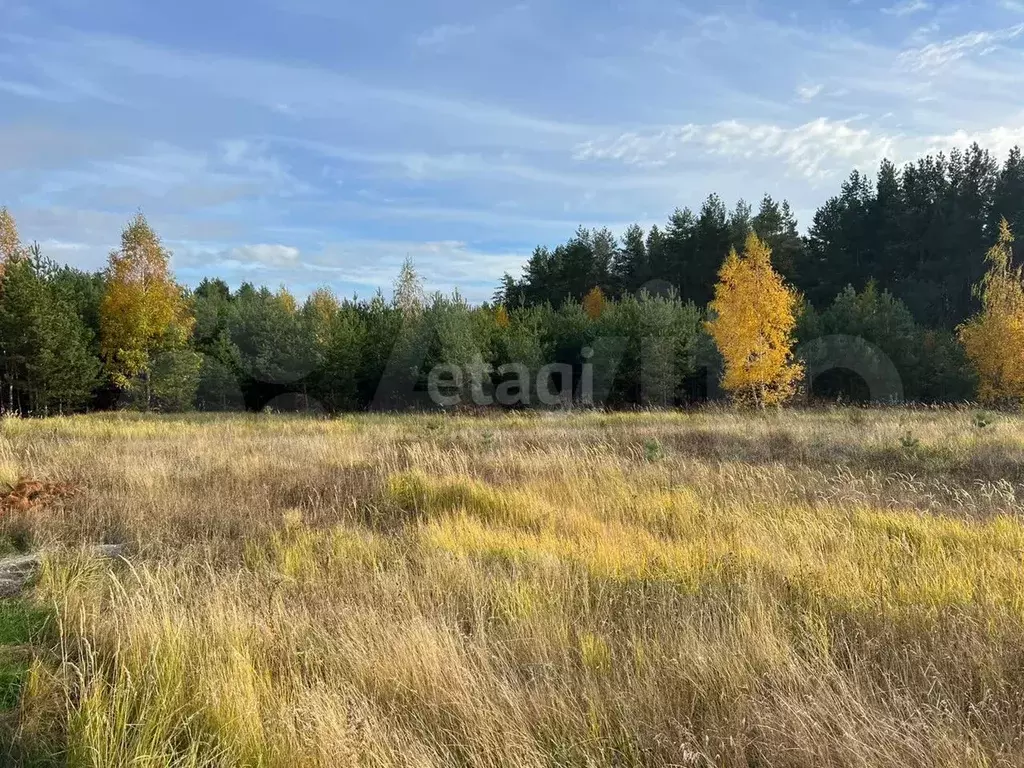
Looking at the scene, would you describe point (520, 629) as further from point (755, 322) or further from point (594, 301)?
point (594, 301)

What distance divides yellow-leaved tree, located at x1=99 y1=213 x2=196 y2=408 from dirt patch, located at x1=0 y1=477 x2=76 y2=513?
2488 centimetres

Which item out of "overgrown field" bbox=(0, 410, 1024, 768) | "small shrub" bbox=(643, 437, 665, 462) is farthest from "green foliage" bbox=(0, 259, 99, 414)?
"small shrub" bbox=(643, 437, 665, 462)

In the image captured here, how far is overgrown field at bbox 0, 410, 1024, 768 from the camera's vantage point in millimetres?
2295

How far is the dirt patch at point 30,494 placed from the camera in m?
6.12

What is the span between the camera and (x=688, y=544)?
4875 mm

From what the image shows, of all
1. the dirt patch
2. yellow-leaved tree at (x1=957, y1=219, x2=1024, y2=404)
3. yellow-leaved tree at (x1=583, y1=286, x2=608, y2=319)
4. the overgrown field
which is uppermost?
yellow-leaved tree at (x1=583, y1=286, x2=608, y2=319)

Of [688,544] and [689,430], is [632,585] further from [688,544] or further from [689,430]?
[689,430]

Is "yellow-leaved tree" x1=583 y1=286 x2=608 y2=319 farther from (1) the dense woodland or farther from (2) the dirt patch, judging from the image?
(2) the dirt patch

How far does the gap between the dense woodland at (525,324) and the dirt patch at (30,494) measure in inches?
940

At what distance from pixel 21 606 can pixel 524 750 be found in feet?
11.4

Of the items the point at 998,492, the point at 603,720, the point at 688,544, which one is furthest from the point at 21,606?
the point at 998,492

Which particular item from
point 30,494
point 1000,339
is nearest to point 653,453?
point 30,494

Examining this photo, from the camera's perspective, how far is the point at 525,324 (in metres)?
34.2

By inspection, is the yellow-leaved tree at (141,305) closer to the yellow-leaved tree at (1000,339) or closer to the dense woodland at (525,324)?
the dense woodland at (525,324)
